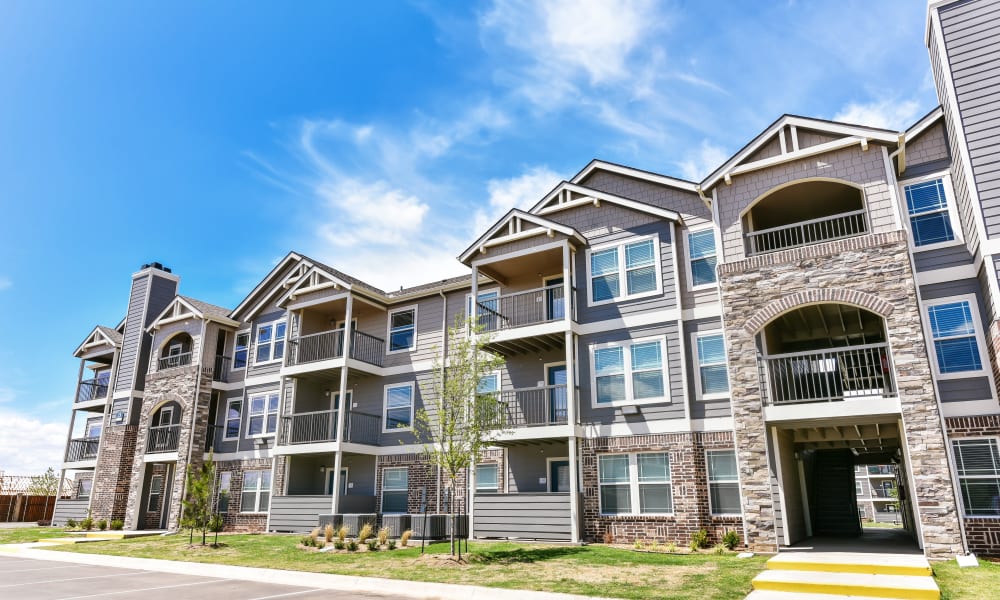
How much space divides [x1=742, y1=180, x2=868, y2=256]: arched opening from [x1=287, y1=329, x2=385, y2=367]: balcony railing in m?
13.1

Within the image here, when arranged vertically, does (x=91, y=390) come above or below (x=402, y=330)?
below

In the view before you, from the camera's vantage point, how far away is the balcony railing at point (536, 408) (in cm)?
1742

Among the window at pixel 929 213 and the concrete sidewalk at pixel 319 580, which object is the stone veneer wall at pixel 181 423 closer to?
the concrete sidewalk at pixel 319 580

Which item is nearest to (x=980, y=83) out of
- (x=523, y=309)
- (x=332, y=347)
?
(x=523, y=309)

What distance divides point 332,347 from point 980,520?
18507mm

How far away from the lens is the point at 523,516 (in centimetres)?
1667

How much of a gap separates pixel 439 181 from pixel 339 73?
12.3 ft

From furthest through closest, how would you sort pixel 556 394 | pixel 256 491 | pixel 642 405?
1. pixel 256 491
2. pixel 556 394
3. pixel 642 405

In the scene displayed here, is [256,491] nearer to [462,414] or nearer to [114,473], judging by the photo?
[114,473]

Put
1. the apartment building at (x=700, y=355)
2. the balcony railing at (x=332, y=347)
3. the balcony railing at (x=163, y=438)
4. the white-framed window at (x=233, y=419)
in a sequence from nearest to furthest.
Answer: the apartment building at (x=700, y=355)
the balcony railing at (x=332, y=347)
the white-framed window at (x=233, y=419)
the balcony railing at (x=163, y=438)

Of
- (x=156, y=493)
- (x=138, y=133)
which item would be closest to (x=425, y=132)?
(x=138, y=133)

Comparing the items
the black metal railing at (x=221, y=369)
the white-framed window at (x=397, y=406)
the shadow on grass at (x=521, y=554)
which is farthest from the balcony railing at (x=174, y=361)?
the shadow on grass at (x=521, y=554)

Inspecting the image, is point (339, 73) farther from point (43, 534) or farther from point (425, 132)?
point (43, 534)

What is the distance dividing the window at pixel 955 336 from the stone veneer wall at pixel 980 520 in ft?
3.46
